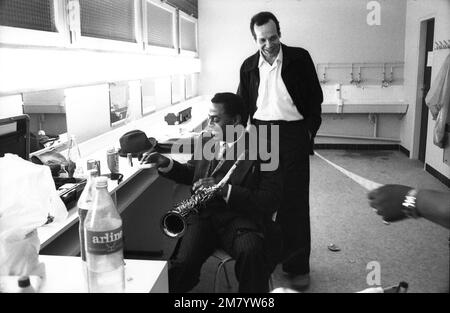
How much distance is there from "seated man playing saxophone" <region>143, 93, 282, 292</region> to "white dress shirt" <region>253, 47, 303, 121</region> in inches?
13.3

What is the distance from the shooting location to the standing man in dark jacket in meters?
2.54

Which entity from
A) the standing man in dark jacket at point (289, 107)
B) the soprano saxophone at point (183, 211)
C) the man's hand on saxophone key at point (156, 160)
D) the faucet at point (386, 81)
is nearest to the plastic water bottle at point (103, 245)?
the soprano saxophone at point (183, 211)

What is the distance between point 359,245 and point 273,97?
54.9 inches

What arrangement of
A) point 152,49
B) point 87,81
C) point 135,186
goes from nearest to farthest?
point 87,81, point 135,186, point 152,49

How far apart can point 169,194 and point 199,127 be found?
1.51m

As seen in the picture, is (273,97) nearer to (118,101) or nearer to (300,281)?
(300,281)

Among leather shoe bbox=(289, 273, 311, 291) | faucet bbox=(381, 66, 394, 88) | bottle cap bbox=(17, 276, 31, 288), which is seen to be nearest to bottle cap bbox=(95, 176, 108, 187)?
bottle cap bbox=(17, 276, 31, 288)

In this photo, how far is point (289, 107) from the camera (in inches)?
101

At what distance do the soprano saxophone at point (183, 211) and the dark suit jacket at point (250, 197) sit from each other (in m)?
0.09

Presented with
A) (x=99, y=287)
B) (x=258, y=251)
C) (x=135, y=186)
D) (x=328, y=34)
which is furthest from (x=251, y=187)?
(x=328, y=34)

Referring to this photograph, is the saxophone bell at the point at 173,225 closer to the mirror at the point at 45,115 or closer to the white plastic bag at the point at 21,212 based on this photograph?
the white plastic bag at the point at 21,212

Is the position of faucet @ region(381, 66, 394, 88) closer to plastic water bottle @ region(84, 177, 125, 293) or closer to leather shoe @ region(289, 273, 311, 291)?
leather shoe @ region(289, 273, 311, 291)

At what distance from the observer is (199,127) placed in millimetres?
4648
